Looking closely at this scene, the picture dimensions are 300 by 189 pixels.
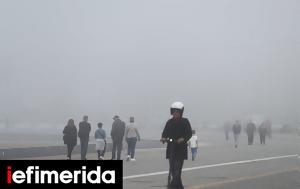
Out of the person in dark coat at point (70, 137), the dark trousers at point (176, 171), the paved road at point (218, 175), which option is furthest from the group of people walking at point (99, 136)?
the dark trousers at point (176, 171)

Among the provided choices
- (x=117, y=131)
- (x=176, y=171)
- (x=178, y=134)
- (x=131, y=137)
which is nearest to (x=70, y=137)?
(x=117, y=131)

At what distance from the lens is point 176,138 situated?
9703 millimetres

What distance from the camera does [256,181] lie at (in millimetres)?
13859

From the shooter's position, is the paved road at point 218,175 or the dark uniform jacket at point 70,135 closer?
the paved road at point 218,175

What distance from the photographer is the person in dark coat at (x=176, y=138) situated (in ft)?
31.7

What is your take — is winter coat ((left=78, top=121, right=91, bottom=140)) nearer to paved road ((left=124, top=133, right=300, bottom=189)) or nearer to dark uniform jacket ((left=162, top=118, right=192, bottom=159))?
paved road ((left=124, top=133, right=300, bottom=189))

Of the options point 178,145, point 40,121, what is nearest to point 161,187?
point 178,145

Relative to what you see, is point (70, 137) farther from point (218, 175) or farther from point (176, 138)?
point (176, 138)

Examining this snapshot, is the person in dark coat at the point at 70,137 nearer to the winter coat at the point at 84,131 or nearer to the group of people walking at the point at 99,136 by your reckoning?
the group of people walking at the point at 99,136

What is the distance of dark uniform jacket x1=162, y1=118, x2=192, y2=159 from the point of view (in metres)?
9.68

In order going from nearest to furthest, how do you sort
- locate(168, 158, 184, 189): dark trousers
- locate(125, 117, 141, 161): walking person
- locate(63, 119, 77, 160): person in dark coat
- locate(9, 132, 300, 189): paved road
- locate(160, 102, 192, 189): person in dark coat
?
locate(160, 102, 192, 189): person in dark coat < locate(168, 158, 184, 189): dark trousers < locate(9, 132, 300, 189): paved road < locate(63, 119, 77, 160): person in dark coat < locate(125, 117, 141, 161): walking person

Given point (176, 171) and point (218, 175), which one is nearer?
point (176, 171)

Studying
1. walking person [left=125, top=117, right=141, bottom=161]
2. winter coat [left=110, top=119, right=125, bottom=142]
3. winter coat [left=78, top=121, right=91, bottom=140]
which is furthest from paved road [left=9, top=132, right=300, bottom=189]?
winter coat [left=78, top=121, right=91, bottom=140]

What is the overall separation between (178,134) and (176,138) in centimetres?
8
